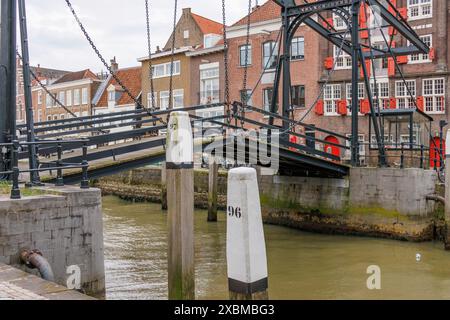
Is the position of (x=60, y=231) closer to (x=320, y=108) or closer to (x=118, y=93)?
(x=320, y=108)

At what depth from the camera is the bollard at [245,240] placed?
14.4 ft

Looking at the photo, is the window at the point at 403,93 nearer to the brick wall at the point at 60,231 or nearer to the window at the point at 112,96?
the brick wall at the point at 60,231

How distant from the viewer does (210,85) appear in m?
33.2

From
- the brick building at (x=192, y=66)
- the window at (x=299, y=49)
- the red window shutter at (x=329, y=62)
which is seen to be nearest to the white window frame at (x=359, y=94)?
the red window shutter at (x=329, y=62)

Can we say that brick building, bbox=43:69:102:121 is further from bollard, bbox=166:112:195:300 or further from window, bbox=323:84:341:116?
bollard, bbox=166:112:195:300

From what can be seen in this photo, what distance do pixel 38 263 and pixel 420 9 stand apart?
2195 cm

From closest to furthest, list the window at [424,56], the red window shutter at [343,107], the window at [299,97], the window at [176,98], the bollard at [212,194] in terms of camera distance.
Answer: the bollard at [212,194]
the window at [424,56]
the red window shutter at [343,107]
the window at [299,97]
the window at [176,98]

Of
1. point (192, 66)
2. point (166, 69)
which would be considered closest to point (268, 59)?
point (192, 66)

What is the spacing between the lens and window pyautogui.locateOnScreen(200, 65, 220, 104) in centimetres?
3269

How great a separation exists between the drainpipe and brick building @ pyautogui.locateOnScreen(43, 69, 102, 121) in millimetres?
39233

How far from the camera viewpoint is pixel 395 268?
444 inches

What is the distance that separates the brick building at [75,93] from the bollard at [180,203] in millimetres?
39036
